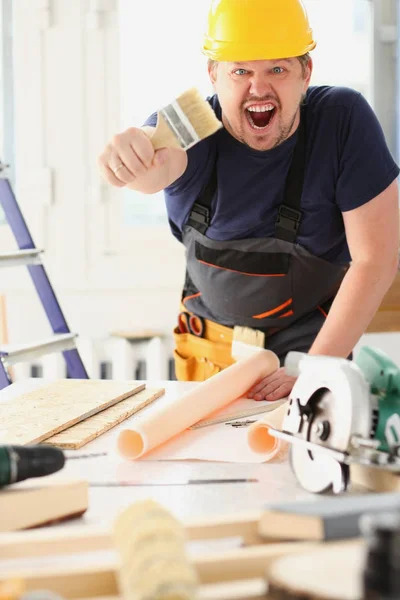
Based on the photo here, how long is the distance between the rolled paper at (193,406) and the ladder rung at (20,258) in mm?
876

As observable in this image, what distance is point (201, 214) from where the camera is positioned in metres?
2.08

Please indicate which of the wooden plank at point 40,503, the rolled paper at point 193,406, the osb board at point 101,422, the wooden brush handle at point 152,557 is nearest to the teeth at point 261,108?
the rolled paper at point 193,406

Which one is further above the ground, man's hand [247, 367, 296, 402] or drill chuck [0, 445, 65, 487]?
drill chuck [0, 445, 65, 487]

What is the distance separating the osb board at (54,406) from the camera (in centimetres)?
137

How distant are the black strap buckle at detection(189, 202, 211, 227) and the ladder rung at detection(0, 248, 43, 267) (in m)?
0.56

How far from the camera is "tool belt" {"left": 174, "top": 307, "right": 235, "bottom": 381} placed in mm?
2152

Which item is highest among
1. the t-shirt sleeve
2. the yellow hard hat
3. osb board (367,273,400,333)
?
the yellow hard hat

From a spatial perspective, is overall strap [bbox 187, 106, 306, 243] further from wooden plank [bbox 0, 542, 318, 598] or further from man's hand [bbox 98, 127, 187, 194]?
wooden plank [bbox 0, 542, 318, 598]

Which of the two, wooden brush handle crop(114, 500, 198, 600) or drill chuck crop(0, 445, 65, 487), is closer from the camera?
wooden brush handle crop(114, 500, 198, 600)

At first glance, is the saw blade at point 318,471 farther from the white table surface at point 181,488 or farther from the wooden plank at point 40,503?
the wooden plank at point 40,503

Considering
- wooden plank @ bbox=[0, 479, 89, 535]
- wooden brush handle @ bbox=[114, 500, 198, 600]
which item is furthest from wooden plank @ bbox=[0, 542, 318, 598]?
wooden plank @ bbox=[0, 479, 89, 535]

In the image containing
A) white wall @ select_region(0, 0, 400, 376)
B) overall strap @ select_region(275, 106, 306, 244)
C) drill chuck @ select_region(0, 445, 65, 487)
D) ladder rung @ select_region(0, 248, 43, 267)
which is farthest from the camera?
white wall @ select_region(0, 0, 400, 376)

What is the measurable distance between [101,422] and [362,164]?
0.87m

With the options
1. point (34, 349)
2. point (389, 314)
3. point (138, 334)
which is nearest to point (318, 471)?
point (34, 349)
